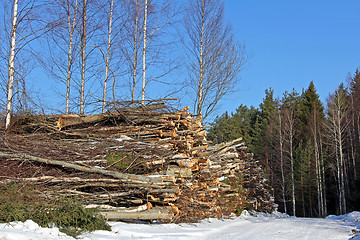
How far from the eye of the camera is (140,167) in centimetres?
839

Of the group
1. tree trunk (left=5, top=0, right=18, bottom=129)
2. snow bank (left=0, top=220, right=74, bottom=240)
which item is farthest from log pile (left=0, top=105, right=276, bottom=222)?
snow bank (left=0, top=220, right=74, bottom=240)

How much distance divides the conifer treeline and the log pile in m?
15.2

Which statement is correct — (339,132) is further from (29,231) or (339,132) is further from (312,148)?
(29,231)

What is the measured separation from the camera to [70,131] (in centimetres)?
1017

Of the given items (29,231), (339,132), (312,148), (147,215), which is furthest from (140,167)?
(312,148)

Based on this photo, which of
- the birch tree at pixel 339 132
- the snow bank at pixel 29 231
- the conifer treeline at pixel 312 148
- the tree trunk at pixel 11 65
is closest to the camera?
the snow bank at pixel 29 231

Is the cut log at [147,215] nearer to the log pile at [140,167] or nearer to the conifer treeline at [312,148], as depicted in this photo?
the log pile at [140,167]

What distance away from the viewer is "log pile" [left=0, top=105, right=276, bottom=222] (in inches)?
300

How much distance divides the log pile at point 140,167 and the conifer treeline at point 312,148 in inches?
598

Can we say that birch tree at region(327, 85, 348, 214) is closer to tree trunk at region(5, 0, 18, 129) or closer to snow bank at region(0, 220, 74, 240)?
tree trunk at region(5, 0, 18, 129)

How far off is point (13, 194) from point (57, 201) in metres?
0.84

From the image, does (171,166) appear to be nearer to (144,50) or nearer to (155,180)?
(155,180)

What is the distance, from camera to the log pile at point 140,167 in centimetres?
762

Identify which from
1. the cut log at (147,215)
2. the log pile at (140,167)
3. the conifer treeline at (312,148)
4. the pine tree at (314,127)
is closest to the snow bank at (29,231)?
the log pile at (140,167)
